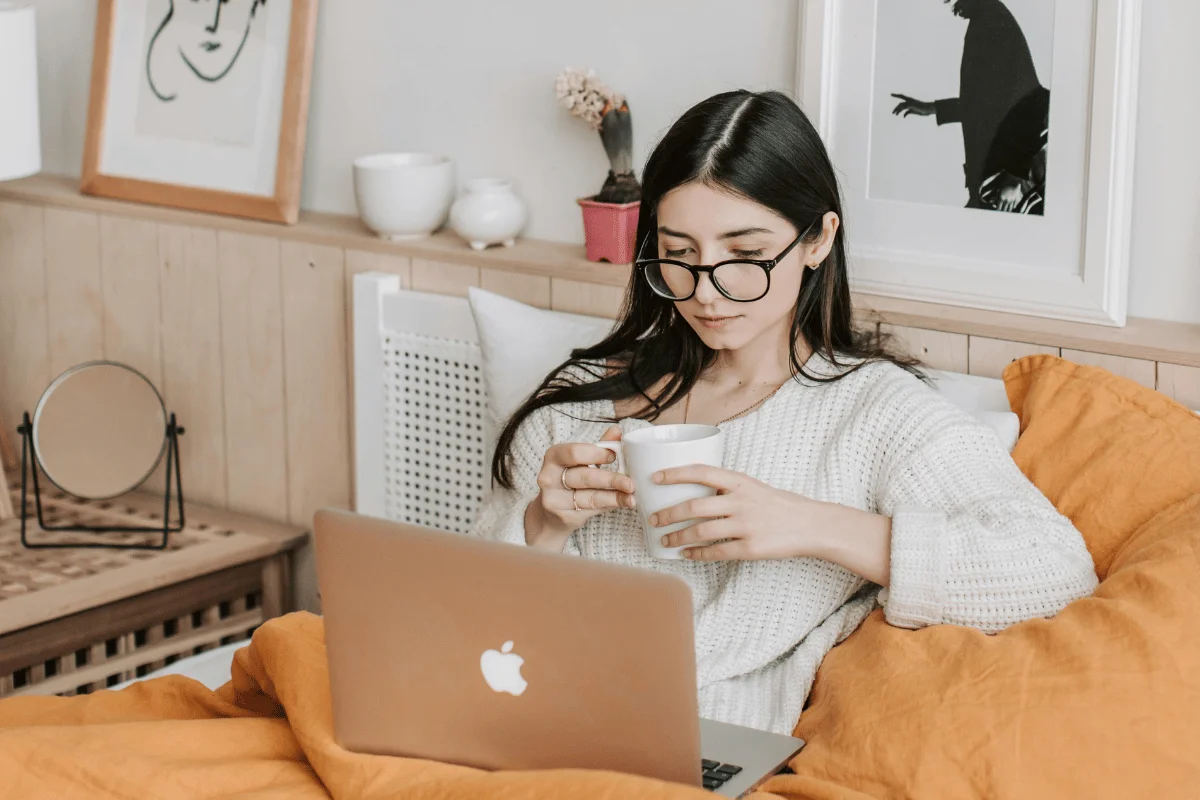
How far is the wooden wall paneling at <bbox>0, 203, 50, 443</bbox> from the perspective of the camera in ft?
8.52

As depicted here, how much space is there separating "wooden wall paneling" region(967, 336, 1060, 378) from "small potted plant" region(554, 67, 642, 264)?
1.60 ft

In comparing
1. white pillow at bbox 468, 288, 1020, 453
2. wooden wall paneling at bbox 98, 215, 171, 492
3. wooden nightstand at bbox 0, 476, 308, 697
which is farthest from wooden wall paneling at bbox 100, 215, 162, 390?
white pillow at bbox 468, 288, 1020, 453

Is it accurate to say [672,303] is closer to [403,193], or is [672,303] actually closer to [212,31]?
[403,193]

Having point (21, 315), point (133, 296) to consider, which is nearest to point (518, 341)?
point (133, 296)

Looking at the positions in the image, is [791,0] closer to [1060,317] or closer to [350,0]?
[1060,317]

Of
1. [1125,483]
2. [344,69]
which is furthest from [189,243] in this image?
[1125,483]

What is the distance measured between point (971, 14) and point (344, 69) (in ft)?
3.36

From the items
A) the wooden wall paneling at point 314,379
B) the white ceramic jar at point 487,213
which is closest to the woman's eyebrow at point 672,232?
the white ceramic jar at point 487,213

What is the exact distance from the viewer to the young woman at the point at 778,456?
1381 millimetres

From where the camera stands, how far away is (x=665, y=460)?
1.27m

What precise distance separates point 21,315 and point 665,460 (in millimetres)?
1787

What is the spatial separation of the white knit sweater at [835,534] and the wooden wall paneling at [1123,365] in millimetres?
221

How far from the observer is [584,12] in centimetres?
204

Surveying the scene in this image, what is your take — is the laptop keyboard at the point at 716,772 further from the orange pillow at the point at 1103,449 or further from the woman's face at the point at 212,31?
the woman's face at the point at 212,31
